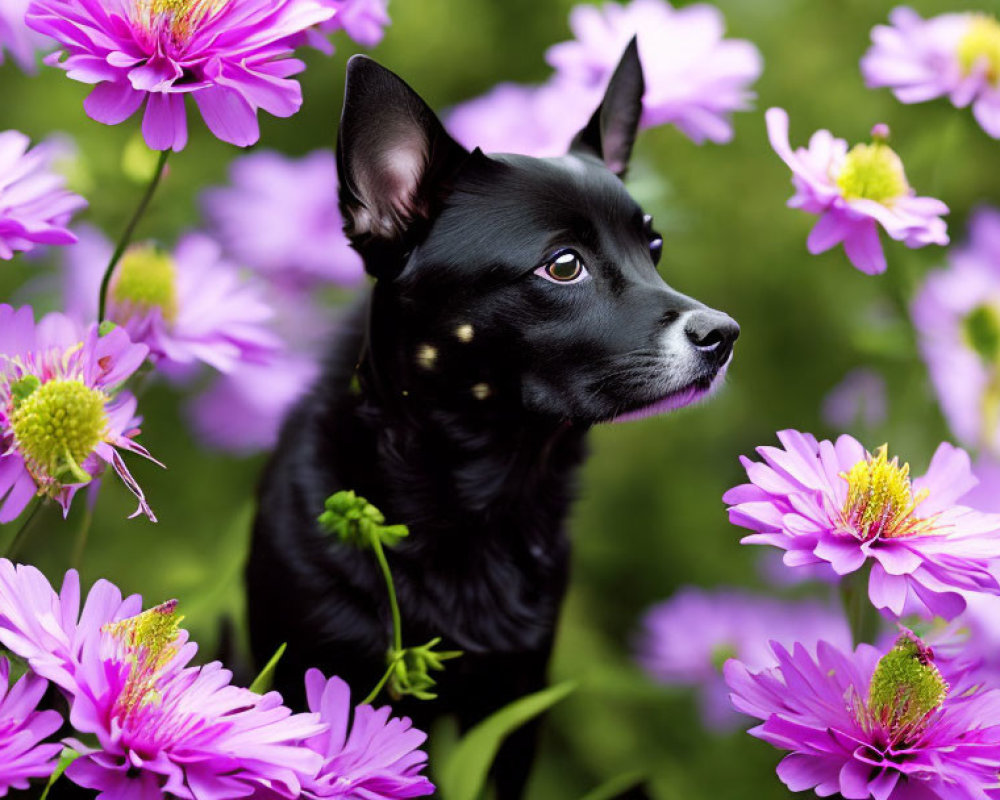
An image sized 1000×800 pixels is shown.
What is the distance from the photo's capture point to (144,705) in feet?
2.73

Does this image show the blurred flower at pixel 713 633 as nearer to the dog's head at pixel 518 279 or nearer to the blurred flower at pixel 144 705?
the dog's head at pixel 518 279

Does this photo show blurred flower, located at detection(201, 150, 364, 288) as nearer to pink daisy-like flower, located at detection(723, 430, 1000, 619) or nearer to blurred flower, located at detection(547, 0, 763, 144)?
blurred flower, located at detection(547, 0, 763, 144)

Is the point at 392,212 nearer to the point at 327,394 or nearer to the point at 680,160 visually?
the point at 327,394

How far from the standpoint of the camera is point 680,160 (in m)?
2.39

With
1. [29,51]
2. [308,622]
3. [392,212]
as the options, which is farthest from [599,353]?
[29,51]

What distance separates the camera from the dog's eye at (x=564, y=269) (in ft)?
3.70

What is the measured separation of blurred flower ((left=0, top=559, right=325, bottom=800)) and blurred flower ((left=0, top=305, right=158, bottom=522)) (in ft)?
0.31

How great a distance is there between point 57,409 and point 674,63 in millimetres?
894

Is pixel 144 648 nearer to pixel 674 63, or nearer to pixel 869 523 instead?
pixel 869 523

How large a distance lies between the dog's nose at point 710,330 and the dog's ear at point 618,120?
29 cm

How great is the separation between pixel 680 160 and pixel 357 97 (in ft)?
4.70

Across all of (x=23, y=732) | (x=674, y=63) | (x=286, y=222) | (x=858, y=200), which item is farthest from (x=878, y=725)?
(x=286, y=222)

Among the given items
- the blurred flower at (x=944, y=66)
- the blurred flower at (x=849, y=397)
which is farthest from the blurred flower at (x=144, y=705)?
the blurred flower at (x=849, y=397)

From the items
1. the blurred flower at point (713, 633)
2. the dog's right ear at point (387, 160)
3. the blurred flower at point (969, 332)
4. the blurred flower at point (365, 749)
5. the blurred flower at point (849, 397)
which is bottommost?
the blurred flower at point (713, 633)
